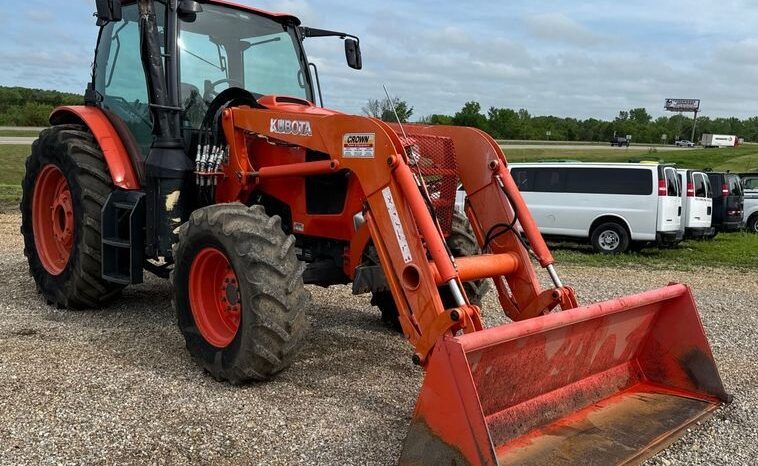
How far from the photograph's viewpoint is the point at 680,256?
44.0 feet

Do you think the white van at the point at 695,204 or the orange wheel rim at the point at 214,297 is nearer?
the orange wheel rim at the point at 214,297

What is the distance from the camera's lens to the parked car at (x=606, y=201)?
13.4 m

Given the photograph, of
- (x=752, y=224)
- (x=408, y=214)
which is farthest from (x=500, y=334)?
(x=752, y=224)

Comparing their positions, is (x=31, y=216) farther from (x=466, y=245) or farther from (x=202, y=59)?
(x=466, y=245)

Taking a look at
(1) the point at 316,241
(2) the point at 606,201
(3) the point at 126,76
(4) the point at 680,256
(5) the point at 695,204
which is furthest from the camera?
(5) the point at 695,204

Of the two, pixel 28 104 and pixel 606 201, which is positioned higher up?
pixel 28 104

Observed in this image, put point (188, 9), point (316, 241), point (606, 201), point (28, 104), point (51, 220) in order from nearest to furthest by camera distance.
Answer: point (188, 9)
point (316, 241)
point (51, 220)
point (606, 201)
point (28, 104)

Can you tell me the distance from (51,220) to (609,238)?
10.6 m

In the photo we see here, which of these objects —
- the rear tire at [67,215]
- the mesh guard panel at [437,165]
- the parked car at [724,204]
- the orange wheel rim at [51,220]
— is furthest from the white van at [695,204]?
the orange wheel rim at [51,220]

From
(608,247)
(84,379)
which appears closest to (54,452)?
(84,379)

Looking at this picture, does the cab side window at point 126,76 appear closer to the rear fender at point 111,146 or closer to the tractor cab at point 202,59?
the tractor cab at point 202,59

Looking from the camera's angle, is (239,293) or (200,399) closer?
(200,399)

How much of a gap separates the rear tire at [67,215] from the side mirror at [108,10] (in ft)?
4.77

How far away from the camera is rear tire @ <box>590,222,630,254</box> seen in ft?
44.9
